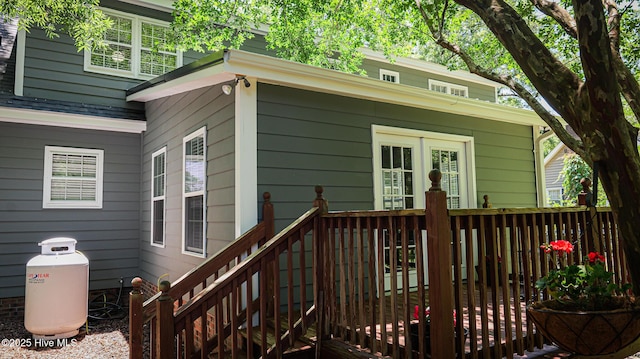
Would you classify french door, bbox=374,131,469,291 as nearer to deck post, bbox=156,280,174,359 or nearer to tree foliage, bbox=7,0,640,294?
tree foliage, bbox=7,0,640,294

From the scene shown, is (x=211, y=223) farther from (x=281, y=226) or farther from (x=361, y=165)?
(x=361, y=165)

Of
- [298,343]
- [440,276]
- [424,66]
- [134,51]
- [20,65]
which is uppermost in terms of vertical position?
[424,66]

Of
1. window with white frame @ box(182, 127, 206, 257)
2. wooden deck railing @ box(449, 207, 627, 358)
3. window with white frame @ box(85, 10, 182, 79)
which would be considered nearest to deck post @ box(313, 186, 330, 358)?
wooden deck railing @ box(449, 207, 627, 358)

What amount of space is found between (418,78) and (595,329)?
1114 cm

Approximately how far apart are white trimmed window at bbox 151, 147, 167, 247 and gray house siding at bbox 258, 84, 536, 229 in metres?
2.42

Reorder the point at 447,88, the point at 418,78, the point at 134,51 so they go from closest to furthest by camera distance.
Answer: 1. the point at 134,51
2. the point at 418,78
3. the point at 447,88

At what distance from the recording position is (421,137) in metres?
5.39

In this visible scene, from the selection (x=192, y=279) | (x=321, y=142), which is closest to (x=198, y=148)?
(x=321, y=142)

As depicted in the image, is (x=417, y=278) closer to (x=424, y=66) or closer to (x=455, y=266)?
(x=455, y=266)

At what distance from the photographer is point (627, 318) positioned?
2.10 m

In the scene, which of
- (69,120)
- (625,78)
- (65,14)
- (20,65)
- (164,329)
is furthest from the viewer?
(20,65)

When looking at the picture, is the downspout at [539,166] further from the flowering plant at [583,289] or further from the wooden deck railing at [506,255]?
the flowering plant at [583,289]

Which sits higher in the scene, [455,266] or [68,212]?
[68,212]

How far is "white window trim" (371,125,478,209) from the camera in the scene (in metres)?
4.96
